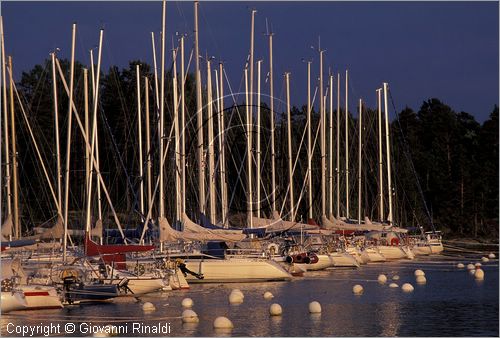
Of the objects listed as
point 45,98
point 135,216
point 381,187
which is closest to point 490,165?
point 381,187

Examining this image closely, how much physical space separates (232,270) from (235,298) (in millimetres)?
7983

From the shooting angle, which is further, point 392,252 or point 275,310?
point 392,252

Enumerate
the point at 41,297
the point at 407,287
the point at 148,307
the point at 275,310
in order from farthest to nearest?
the point at 407,287
the point at 148,307
the point at 275,310
the point at 41,297

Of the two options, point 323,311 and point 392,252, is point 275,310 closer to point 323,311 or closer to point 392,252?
point 323,311

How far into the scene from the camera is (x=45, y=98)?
9812 cm

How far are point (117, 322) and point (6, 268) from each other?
4.97 m

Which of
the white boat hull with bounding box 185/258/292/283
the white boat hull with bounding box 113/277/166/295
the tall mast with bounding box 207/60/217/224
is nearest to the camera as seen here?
the white boat hull with bounding box 113/277/166/295

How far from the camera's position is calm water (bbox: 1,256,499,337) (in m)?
38.3

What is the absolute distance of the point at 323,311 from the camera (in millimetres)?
43531

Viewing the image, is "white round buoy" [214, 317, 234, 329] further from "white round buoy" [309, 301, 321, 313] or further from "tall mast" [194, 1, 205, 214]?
"tall mast" [194, 1, 205, 214]

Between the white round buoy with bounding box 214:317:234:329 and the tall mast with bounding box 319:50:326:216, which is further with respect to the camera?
the tall mast with bounding box 319:50:326:216

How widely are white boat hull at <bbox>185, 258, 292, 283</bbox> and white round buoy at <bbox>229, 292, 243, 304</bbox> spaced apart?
7332mm

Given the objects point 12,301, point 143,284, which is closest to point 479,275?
point 143,284

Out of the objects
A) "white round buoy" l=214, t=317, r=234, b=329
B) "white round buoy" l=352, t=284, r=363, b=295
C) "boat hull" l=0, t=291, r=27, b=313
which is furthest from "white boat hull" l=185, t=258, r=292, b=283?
"white round buoy" l=214, t=317, r=234, b=329
